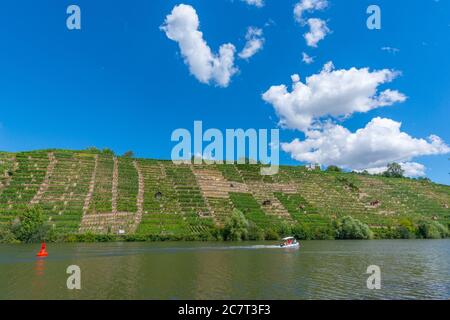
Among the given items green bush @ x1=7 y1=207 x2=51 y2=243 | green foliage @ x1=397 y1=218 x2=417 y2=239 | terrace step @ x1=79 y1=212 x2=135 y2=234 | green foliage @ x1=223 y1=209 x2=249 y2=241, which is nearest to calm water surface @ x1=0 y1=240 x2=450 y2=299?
green bush @ x1=7 y1=207 x2=51 y2=243

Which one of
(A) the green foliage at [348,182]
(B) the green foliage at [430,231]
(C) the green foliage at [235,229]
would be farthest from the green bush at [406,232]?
(C) the green foliage at [235,229]

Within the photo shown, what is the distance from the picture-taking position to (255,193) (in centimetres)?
14200

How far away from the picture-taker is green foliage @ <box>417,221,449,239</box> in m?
123

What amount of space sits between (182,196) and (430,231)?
289 ft

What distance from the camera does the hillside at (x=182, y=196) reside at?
105 m

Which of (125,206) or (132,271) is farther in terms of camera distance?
(125,206)

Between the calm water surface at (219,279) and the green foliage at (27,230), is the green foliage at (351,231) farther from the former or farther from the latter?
the green foliage at (27,230)

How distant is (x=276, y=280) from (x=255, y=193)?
354 ft

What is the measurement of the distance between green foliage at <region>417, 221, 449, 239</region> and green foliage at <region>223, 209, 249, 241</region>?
68138 mm

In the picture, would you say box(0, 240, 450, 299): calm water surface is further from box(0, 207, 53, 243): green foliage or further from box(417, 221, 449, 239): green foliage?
box(417, 221, 449, 239): green foliage

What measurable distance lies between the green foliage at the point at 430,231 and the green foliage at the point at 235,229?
224 ft

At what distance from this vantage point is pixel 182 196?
414ft
